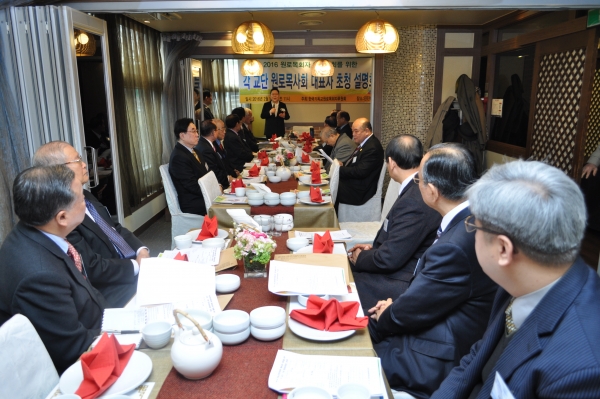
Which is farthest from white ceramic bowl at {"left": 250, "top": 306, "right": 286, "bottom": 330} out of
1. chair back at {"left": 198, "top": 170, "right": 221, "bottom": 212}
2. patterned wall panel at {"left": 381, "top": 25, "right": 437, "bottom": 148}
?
patterned wall panel at {"left": 381, "top": 25, "right": 437, "bottom": 148}

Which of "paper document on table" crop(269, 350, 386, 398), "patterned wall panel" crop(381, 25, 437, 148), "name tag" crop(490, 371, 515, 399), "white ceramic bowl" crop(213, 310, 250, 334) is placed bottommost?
"paper document on table" crop(269, 350, 386, 398)

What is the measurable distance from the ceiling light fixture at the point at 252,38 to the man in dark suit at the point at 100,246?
7.17ft

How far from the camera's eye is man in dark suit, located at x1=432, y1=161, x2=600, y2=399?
2.86 feet

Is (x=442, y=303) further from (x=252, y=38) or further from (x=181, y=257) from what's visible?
(x=252, y=38)

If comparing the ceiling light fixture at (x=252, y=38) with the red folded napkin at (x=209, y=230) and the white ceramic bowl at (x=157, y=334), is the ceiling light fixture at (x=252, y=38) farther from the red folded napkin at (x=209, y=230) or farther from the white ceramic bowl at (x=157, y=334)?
the white ceramic bowl at (x=157, y=334)

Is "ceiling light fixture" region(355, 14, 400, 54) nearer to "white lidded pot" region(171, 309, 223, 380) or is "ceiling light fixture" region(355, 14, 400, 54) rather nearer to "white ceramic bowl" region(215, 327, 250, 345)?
"white ceramic bowl" region(215, 327, 250, 345)

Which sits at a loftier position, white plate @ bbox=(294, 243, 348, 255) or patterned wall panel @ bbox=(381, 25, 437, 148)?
patterned wall panel @ bbox=(381, 25, 437, 148)

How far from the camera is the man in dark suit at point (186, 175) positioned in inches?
160

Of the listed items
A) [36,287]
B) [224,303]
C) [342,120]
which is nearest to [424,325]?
[224,303]

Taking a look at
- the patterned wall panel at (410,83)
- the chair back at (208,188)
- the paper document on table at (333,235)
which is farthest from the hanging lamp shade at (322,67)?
the paper document on table at (333,235)

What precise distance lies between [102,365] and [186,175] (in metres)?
2.97

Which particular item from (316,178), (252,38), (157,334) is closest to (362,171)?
(316,178)

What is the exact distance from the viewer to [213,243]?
223 cm

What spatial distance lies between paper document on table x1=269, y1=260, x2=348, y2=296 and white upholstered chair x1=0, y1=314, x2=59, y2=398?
75cm
